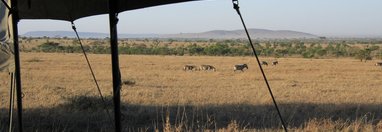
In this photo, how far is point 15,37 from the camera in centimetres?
519

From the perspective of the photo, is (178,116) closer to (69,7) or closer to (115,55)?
(69,7)

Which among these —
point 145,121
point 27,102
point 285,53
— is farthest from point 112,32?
point 285,53

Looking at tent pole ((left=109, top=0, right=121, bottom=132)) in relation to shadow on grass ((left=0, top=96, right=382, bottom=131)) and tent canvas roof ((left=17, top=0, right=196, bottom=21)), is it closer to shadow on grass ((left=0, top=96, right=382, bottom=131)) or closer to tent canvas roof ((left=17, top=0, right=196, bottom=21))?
tent canvas roof ((left=17, top=0, right=196, bottom=21))

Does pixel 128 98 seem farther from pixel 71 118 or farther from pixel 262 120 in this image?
pixel 262 120

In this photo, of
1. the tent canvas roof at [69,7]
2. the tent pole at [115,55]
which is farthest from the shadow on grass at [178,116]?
the tent pole at [115,55]

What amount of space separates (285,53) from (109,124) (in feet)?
230

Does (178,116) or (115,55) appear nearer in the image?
(115,55)

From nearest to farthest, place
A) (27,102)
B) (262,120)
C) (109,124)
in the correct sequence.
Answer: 1. (109,124)
2. (262,120)
3. (27,102)

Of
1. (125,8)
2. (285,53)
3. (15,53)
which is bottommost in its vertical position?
(285,53)

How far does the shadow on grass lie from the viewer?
31.7 feet

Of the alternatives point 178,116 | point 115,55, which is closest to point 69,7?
point 115,55

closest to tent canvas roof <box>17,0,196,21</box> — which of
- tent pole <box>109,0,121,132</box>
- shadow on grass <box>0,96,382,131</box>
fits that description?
tent pole <box>109,0,121,132</box>

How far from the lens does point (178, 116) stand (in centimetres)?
1095

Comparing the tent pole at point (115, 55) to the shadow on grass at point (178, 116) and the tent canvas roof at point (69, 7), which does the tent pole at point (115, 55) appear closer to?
the tent canvas roof at point (69, 7)
